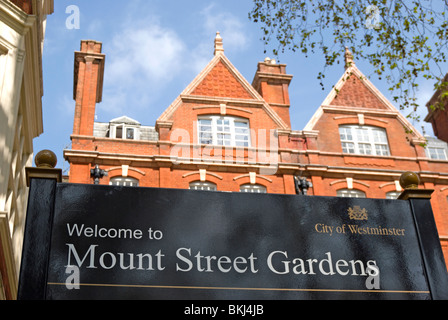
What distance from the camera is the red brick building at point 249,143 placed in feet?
69.9

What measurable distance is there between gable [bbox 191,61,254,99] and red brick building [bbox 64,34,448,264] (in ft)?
0.15

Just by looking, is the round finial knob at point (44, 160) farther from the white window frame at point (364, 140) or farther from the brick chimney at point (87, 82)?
the white window frame at point (364, 140)

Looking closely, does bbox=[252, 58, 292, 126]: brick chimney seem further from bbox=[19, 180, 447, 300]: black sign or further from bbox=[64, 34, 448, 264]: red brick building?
bbox=[19, 180, 447, 300]: black sign

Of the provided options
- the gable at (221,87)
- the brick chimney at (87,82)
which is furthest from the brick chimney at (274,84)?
the brick chimney at (87,82)

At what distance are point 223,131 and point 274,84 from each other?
4.62 metres

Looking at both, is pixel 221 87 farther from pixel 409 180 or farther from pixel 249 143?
pixel 409 180

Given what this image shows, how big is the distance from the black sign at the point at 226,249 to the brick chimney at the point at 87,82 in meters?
19.4

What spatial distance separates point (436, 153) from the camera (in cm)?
2673

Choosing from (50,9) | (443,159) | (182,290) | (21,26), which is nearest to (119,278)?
(182,290)

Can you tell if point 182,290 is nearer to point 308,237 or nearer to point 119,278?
point 119,278

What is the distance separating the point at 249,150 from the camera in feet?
73.8

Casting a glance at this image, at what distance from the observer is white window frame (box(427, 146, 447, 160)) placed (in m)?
26.5

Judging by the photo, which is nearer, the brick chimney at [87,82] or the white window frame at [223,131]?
the brick chimney at [87,82]

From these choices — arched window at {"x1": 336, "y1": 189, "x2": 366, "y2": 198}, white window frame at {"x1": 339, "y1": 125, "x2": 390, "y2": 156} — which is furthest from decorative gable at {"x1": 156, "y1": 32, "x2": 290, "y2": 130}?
arched window at {"x1": 336, "y1": 189, "x2": 366, "y2": 198}
